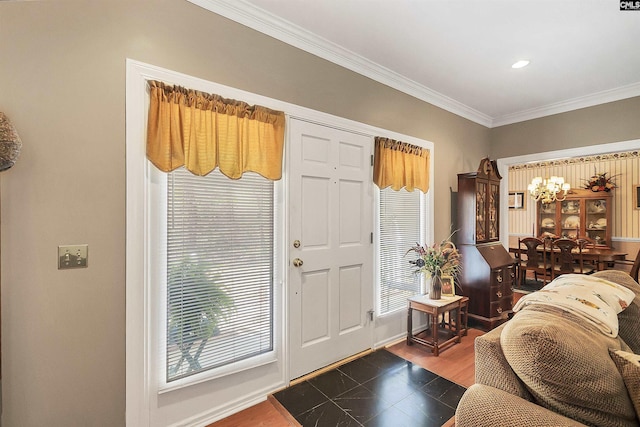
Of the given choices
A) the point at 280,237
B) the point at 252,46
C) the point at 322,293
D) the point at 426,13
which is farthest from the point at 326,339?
the point at 426,13

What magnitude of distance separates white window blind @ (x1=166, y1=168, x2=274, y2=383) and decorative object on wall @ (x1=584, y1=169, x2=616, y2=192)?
690 cm

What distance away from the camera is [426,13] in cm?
205

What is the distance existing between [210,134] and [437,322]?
8.24 ft

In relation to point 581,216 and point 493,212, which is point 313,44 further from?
point 581,216

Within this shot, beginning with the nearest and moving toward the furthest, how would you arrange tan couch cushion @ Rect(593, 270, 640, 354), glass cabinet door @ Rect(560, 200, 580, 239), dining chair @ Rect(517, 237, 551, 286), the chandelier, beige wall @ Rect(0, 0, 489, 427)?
beige wall @ Rect(0, 0, 489, 427) → tan couch cushion @ Rect(593, 270, 640, 354) → dining chair @ Rect(517, 237, 551, 286) → the chandelier → glass cabinet door @ Rect(560, 200, 580, 239)

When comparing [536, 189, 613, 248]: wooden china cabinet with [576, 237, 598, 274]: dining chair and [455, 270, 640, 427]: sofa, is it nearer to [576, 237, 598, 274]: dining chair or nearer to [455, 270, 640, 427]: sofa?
[576, 237, 598, 274]: dining chair

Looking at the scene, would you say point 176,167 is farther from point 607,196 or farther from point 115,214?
point 607,196

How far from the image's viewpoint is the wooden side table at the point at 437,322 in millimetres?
2740

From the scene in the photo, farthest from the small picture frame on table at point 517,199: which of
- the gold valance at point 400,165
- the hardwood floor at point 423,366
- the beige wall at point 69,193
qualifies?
the beige wall at point 69,193

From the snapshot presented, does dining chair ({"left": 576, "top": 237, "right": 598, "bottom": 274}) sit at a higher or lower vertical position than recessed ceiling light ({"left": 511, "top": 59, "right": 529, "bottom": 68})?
lower

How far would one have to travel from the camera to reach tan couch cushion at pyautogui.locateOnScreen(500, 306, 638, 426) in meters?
0.90

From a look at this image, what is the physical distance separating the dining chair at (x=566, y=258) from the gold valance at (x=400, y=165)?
325cm

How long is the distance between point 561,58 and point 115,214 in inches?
149

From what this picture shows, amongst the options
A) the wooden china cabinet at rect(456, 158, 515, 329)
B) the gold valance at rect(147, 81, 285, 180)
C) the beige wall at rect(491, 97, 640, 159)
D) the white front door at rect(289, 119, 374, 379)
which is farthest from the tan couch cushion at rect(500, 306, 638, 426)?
the beige wall at rect(491, 97, 640, 159)
